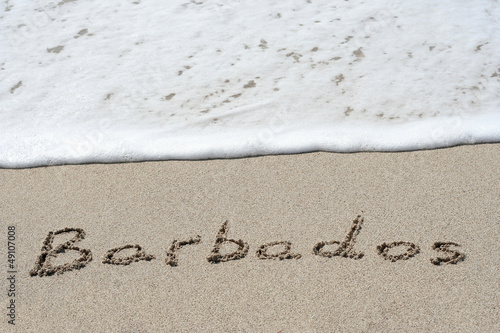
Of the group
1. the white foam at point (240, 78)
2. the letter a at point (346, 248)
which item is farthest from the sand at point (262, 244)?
the white foam at point (240, 78)

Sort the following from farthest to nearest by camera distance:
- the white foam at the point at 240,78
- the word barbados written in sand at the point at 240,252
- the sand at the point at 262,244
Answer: the white foam at the point at 240,78 → the word barbados written in sand at the point at 240,252 → the sand at the point at 262,244

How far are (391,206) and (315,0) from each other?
260cm

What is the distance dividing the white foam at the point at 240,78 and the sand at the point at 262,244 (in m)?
0.20

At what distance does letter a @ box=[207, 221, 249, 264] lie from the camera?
2363 millimetres

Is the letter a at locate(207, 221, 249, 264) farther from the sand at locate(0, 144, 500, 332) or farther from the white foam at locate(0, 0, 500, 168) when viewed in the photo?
the white foam at locate(0, 0, 500, 168)

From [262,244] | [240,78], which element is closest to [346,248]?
[262,244]

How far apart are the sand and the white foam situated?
0.64 feet

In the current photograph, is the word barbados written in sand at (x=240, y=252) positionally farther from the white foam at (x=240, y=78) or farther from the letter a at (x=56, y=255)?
the white foam at (x=240, y=78)

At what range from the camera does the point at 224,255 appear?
238cm

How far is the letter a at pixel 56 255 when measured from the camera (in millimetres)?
2352

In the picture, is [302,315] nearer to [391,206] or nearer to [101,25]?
[391,206]

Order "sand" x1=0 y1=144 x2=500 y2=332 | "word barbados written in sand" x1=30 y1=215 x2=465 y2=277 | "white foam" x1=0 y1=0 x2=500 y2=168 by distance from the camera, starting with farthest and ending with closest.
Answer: "white foam" x1=0 y1=0 x2=500 y2=168 < "word barbados written in sand" x1=30 y1=215 x2=465 y2=277 < "sand" x1=0 y1=144 x2=500 y2=332

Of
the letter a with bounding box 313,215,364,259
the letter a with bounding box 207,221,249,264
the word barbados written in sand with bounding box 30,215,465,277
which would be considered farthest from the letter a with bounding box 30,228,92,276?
the letter a with bounding box 313,215,364,259

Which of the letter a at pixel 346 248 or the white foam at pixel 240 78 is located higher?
the white foam at pixel 240 78
